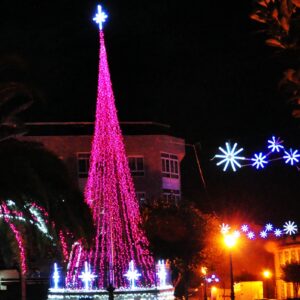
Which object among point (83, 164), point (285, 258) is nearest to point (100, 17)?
point (83, 164)

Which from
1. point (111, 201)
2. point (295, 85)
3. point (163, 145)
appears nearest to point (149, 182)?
point (163, 145)

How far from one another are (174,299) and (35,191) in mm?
26637

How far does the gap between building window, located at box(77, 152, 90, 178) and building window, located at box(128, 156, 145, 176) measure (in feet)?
11.6

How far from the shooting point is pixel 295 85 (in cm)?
707

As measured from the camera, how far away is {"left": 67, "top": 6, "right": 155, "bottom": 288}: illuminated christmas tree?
124 feet

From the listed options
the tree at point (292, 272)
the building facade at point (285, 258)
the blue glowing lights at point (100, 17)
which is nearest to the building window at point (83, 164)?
the tree at point (292, 272)

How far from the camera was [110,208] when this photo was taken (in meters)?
39.2

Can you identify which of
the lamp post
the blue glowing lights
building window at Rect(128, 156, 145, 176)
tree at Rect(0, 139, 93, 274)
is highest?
the blue glowing lights

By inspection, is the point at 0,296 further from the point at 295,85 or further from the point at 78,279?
the point at 295,85

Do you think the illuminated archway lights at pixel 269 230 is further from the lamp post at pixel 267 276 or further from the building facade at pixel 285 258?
the lamp post at pixel 267 276

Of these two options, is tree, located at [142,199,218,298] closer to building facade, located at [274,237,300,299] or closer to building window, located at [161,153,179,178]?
building window, located at [161,153,179,178]

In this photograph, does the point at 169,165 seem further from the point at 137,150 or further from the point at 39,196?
the point at 39,196

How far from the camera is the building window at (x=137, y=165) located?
6019 cm

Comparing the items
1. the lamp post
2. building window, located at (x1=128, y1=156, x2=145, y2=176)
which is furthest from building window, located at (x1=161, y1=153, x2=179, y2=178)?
the lamp post
